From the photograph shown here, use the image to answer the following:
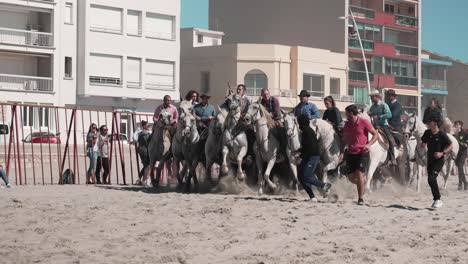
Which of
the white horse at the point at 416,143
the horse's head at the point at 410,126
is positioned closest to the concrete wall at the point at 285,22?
the white horse at the point at 416,143

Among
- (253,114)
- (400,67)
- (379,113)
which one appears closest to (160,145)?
(253,114)

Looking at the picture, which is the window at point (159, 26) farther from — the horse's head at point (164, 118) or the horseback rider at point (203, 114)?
the horse's head at point (164, 118)

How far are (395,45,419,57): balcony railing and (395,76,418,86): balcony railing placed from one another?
2232 millimetres

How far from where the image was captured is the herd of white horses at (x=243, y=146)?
19.1 metres

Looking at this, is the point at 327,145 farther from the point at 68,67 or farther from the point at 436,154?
the point at 68,67

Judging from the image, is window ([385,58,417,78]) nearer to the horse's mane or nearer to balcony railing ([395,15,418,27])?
balcony railing ([395,15,418,27])

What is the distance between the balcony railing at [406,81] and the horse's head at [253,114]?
205ft

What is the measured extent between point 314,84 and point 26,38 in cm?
2309

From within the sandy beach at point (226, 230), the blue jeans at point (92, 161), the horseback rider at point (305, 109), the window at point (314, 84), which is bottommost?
the sandy beach at point (226, 230)

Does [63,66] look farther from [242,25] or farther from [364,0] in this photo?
[364,0]

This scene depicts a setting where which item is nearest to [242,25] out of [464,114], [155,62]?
[155,62]

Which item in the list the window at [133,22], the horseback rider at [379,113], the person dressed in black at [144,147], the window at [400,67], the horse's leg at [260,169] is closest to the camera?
the horse's leg at [260,169]

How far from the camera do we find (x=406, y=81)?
80875 millimetres

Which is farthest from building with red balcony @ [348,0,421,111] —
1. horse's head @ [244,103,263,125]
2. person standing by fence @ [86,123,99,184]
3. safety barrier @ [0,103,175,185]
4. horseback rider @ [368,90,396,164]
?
horse's head @ [244,103,263,125]
